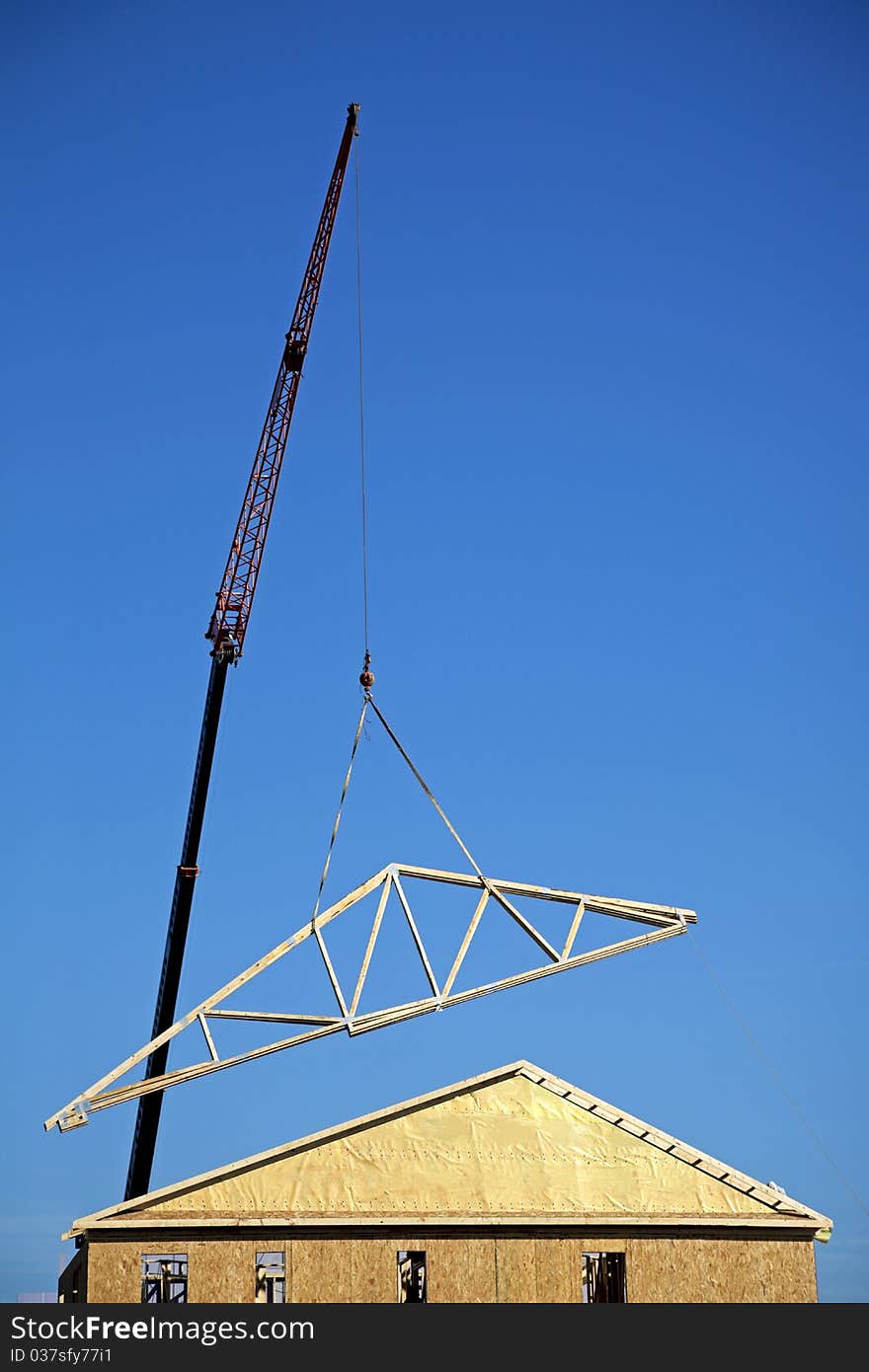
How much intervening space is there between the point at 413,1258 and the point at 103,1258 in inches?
315

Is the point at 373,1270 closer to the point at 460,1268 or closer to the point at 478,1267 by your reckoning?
the point at 460,1268

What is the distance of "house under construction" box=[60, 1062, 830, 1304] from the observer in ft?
133

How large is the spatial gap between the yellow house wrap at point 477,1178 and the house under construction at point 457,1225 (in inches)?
→ 1.6

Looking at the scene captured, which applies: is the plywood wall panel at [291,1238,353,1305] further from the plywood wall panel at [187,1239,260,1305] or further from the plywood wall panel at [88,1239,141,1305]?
the plywood wall panel at [88,1239,141,1305]

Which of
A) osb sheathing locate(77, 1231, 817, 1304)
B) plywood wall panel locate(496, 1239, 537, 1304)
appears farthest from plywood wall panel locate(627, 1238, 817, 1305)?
plywood wall panel locate(496, 1239, 537, 1304)

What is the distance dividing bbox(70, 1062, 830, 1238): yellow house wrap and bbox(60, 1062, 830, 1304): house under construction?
41 millimetres

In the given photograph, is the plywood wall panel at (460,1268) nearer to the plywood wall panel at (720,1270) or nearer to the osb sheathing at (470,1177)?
the osb sheathing at (470,1177)

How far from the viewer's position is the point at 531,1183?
4181 centimetres

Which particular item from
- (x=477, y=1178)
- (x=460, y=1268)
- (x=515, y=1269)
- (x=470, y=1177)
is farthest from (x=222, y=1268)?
(x=515, y=1269)

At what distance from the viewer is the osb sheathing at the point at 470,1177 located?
41156 millimetres

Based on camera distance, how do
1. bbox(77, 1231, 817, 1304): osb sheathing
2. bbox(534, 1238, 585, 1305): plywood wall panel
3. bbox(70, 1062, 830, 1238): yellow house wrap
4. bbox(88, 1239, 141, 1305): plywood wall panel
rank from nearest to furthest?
bbox(88, 1239, 141, 1305): plywood wall panel < bbox(77, 1231, 817, 1304): osb sheathing < bbox(534, 1238, 585, 1305): plywood wall panel < bbox(70, 1062, 830, 1238): yellow house wrap
